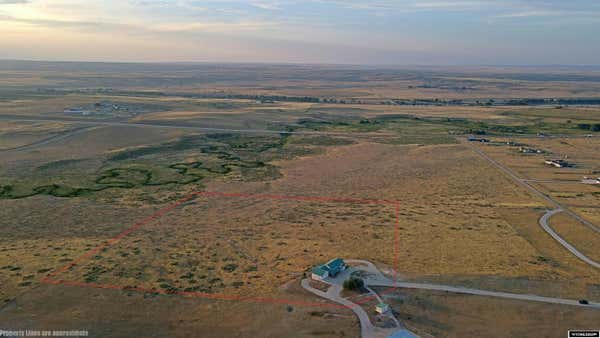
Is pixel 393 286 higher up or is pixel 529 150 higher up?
pixel 529 150

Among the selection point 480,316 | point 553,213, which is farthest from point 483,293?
point 553,213

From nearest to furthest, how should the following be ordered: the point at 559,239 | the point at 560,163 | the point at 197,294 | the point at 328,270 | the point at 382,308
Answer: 1. the point at 382,308
2. the point at 197,294
3. the point at 328,270
4. the point at 559,239
5. the point at 560,163

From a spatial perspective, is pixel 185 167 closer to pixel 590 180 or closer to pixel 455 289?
pixel 455 289

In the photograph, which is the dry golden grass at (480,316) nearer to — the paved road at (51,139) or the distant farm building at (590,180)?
the distant farm building at (590,180)

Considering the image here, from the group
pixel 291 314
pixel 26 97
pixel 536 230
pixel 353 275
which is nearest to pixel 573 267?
pixel 536 230

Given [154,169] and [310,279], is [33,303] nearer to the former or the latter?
[310,279]
